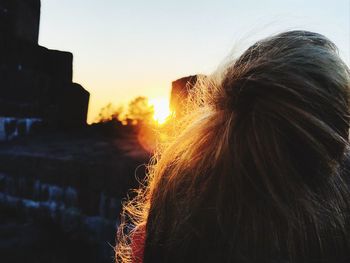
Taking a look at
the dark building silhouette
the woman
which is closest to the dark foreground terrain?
the dark building silhouette

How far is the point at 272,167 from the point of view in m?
0.77

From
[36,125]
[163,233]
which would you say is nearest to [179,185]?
[163,233]

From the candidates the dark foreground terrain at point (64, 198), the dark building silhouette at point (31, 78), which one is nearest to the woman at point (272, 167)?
the dark foreground terrain at point (64, 198)

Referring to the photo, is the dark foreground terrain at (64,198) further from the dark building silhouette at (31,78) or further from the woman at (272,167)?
the woman at (272,167)

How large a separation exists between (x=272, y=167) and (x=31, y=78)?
6864 mm

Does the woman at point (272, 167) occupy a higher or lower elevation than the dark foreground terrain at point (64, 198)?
higher

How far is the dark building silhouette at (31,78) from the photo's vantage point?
679cm

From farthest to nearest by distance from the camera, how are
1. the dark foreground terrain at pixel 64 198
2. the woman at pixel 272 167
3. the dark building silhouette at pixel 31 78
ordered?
1. the dark building silhouette at pixel 31 78
2. the dark foreground terrain at pixel 64 198
3. the woman at pixel 272 167

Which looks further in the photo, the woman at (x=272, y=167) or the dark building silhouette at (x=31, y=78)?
the dark building silhouette at (x=31, y=78)

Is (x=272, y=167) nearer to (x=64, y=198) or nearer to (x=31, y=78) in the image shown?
(x=64, y=198)

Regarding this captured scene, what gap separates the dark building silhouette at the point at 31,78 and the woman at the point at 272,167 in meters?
6.53

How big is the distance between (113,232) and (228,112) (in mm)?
3468

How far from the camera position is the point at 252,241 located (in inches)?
31.4

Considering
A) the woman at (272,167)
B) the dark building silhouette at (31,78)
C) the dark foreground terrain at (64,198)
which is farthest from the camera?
the dark building silhouette at (31,78)
